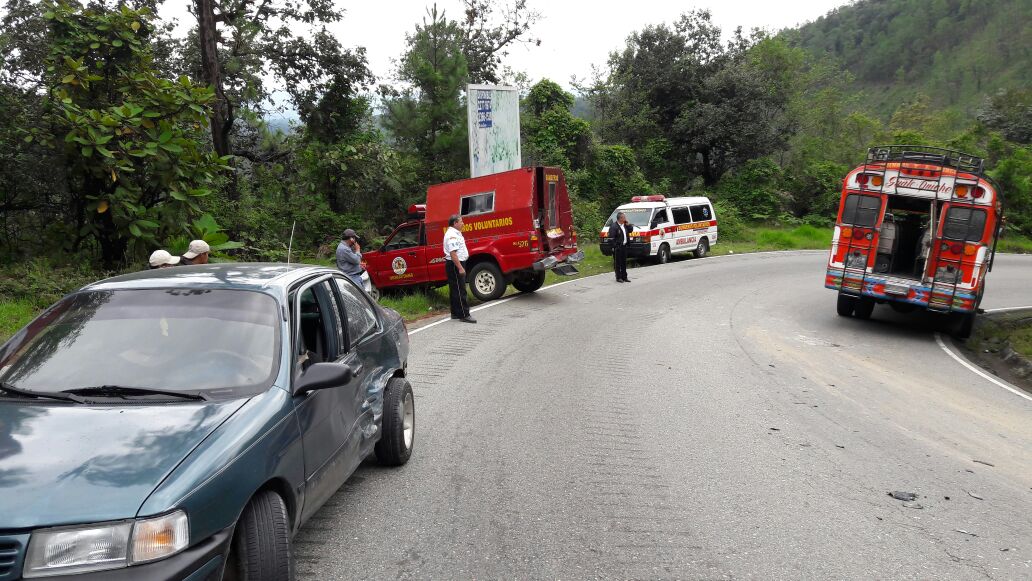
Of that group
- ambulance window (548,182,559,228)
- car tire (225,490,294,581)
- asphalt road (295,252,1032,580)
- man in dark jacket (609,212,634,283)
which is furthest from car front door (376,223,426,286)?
car tire (225,490,294,581)

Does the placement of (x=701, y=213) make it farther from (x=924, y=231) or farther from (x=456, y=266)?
(x=456, y=266)

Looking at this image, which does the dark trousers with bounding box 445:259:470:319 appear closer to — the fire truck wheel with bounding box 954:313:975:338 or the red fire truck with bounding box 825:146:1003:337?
the red fire truck with bounding box 825:146:1003:337

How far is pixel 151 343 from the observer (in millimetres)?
3531

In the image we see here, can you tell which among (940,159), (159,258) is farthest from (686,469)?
(940,159)

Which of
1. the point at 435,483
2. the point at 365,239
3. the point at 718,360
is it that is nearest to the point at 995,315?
the point at 718,360

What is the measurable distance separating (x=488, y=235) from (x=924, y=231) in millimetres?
8536

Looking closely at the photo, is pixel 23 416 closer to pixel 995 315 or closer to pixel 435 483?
pixel 435 483

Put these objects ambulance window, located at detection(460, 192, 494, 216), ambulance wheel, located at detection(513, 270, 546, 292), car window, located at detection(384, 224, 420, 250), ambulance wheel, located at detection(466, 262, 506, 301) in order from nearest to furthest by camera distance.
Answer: ambulance window, located at detection(460, 192, 494, 216), ambulance wheel, located at detection(466, 262, 506, 301), car window, located at detection(384, 224, 420, 250), ambulance wheel, located at detection(513, 270, 546, 292)

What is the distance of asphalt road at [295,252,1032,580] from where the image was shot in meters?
3.86

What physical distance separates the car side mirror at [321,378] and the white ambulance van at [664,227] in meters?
18.2

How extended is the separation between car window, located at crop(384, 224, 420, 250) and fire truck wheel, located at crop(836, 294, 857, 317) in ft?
28.5

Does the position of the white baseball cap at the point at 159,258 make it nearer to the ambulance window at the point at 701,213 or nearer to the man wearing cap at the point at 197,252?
the man wearing cap at the point at 197,252

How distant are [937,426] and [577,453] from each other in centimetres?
400

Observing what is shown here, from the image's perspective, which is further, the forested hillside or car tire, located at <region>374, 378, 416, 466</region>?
the forested hillside
